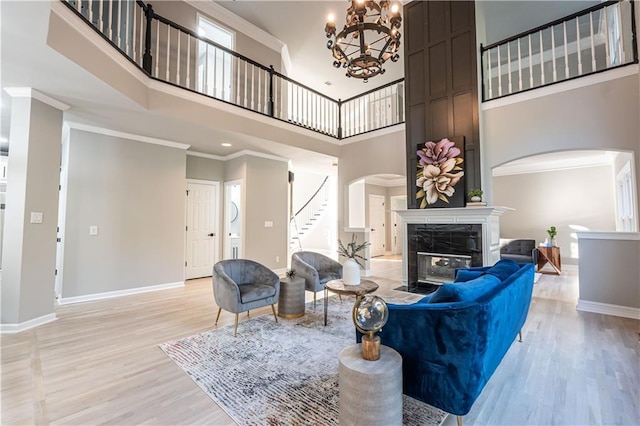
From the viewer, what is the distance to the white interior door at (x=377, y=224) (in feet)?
33.2

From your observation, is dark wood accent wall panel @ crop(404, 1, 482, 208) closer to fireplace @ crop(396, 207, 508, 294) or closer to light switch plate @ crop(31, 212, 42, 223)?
fireplace @ crop(396, 207, 508, 294)

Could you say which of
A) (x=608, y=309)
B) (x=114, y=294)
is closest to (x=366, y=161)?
(x=608, y=309)

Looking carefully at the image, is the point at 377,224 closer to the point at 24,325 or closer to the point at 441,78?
the point at 441,78

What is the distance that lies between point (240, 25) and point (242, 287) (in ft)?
17.8

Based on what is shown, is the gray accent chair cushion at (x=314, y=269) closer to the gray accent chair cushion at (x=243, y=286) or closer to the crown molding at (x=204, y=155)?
the gray accent chair cushion at (x=243, y=286)

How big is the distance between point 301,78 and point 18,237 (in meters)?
6.92

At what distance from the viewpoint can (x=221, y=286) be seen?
322 centimetres

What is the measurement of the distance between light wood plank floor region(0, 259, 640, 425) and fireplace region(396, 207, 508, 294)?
48.8 inches

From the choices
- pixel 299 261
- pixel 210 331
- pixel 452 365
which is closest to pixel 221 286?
pixel 210 331

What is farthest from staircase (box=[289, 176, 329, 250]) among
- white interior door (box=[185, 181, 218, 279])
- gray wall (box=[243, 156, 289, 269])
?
white interior door (box=[185, 181, 218, 279])

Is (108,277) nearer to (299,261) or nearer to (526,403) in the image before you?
(299,261)

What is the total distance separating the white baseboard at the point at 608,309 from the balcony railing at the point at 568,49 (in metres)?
3.17

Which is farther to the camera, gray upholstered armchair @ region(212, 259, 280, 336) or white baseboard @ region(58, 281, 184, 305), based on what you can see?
white baseboard @ region(58, 281, 184, 305)

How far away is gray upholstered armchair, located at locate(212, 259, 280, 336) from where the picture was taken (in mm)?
3105
